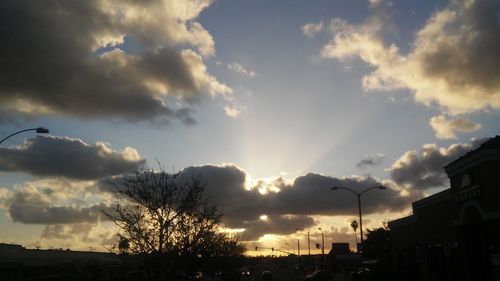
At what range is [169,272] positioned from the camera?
1119 inches

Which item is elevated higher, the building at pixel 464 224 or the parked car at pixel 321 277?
the building at pixel 464 224

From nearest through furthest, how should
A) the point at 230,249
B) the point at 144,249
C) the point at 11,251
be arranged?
the point at 144,249
the point at 230,249
the point at 11,251

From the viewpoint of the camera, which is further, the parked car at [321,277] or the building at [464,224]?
the parked car at [321,277]

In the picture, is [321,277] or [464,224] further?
[321,277]

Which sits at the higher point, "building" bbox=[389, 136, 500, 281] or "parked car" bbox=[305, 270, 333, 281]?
"building" bbox=[389, 136, 500, 281]

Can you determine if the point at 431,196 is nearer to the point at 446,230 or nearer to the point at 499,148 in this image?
the point at 446,230

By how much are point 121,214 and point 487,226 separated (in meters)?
22.6

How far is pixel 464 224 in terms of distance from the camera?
31391mm

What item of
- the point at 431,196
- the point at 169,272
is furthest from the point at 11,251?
the point at 431,196

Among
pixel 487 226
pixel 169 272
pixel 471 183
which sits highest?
pixel 471 183

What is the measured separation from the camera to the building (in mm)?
27797

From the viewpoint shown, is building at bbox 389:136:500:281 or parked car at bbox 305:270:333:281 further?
parked car at bbox 305:270:333:281

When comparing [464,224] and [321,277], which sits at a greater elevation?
[464,224]

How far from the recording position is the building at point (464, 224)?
27797 millimetres
